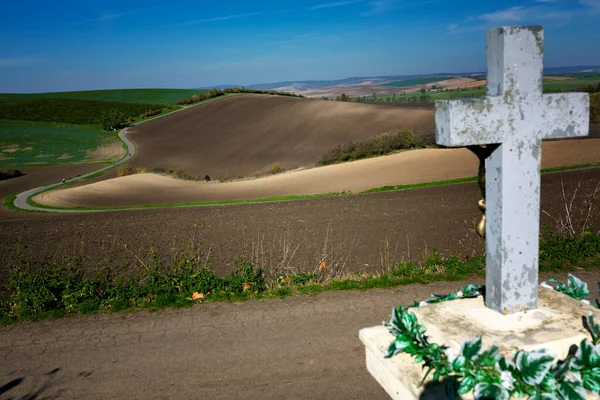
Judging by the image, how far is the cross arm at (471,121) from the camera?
11.0ft

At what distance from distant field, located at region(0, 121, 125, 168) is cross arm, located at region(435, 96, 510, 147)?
4274 centimetres

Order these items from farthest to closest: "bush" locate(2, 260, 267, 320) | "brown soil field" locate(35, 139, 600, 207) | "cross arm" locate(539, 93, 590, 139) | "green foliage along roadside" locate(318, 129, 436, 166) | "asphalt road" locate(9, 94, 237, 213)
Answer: "green foliage along roadside" locate(318, 129, 436, 166)
"asphalt road" locate(9, 94, 237, 213)
"brown soil field" locate(35, 139, 600, 207)
"bush" locate(2, 260, 267, 320)
"cross arm" locate(539, 93, 590, 139)

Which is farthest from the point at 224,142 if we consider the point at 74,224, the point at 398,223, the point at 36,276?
the point at 36,276

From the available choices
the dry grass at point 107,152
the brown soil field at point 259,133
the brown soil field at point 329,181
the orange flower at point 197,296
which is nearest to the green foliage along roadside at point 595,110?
the brown soil field at point 329,181

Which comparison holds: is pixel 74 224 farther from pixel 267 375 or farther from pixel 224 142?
pixel 224 142

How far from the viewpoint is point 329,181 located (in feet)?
78.5

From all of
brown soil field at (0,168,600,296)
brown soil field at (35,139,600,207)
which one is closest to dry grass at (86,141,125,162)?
brown soil field at (35,139,600,207)

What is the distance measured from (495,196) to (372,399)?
218 centimetres

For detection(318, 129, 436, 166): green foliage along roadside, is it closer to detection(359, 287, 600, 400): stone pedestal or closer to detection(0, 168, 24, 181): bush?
detection(0, 168, 24, 181): bush

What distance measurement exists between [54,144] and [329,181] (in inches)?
1410

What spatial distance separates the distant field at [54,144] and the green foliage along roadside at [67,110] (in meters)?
4.51

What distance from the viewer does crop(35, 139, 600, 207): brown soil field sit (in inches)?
869

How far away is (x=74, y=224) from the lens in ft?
51.1

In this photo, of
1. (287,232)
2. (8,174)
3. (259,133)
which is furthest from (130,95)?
(287,232)
